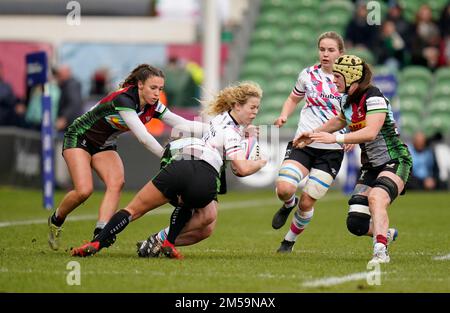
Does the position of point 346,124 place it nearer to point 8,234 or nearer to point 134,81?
point 134,81

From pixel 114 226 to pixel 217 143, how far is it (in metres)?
1.15

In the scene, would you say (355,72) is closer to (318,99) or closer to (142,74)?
(318,99)

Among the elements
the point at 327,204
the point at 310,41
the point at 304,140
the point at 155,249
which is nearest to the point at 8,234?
the point at 155,249

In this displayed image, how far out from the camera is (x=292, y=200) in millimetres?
11797

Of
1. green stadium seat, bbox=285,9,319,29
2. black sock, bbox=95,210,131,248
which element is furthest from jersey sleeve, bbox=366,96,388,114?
green stadium seat, bbox=285,9,319,29

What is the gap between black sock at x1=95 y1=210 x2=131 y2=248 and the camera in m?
9.99

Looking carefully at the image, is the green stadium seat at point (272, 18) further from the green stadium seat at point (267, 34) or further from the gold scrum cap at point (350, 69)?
the gold scrum cap at point (350, 69)

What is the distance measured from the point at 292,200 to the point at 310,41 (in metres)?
16.7

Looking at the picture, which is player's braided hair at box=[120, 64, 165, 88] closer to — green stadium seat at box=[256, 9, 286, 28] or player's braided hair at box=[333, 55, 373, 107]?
player's braided hair at box=[333, 55, 373, 107]

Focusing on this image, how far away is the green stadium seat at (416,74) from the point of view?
26.0 metres

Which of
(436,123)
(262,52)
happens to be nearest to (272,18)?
(262,52)

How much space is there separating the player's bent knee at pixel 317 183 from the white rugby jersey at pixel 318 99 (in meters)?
0.28

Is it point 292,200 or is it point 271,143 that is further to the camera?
point 271,143
